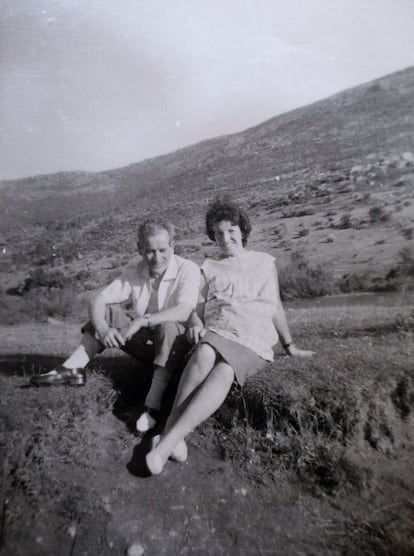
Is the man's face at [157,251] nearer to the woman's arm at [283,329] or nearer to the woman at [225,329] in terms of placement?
the woman at [225,329]

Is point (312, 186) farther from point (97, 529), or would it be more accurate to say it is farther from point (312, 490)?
point (97, 529)

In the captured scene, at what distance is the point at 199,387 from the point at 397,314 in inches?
76.7

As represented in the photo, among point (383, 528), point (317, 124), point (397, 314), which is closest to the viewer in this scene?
point (383, 528)

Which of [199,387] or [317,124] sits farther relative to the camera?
[317,124]

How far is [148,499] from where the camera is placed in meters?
2.18

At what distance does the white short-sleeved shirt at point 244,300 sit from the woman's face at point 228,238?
57 millimetres

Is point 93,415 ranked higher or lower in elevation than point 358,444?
higher

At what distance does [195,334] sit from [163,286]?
60 cm

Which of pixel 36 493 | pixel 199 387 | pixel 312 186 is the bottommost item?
pixel 36 493

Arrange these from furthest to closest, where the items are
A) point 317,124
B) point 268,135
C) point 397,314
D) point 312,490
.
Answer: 1. point 268,135
2. point 317,124
3. point 397,314
4. point 312,490

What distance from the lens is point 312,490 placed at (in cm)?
221

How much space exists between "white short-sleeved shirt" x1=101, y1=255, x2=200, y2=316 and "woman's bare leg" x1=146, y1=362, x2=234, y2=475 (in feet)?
2.01

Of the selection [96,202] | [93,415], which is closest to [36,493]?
[93,415]

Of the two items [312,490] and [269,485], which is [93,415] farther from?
[312,490]
